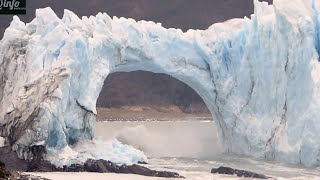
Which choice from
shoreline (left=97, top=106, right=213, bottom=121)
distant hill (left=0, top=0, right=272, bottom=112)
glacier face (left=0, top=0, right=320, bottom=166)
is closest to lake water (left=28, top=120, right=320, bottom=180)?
glacier face (left=0, top=0, right=320, bottom=166)

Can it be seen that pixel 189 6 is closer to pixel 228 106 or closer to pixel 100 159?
pixel 228 106

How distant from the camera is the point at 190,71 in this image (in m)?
32.1

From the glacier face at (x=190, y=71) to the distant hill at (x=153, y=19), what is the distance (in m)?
72.4

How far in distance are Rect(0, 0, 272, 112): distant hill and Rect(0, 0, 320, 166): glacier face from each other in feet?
238

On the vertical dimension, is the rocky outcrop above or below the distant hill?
below

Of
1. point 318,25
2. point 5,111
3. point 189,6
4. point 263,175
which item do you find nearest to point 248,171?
point 263,175

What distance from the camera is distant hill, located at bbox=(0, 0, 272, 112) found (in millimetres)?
106812

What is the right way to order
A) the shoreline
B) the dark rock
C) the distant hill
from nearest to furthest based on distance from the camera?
the dark rock → the shoreline → the distant hill

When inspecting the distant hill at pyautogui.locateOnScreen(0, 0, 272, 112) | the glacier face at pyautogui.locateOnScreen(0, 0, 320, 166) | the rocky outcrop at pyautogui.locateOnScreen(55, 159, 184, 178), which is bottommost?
the rocky outcrop at pyautogui.locateOnScreen(55, 159, 184, 178)

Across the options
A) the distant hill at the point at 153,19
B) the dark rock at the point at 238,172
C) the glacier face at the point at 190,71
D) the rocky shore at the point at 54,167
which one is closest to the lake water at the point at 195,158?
the dark rock at the point at 238,172

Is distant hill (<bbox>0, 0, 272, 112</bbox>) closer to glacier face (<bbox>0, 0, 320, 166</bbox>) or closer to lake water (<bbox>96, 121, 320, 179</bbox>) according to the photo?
lake water (<bbox>96, 121, 320, 179</bbox>)

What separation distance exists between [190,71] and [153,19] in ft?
274

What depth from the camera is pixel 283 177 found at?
24984 mm

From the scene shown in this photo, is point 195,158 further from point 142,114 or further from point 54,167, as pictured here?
point 142,114
